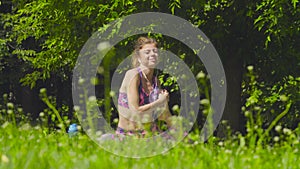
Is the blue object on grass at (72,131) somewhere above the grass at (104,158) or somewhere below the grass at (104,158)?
above

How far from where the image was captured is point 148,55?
21.9 feet

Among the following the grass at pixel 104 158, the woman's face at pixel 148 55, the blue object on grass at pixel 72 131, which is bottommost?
the grass at pixel 104 158

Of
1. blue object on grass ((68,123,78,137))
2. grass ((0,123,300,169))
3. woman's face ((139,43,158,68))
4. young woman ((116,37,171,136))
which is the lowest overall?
grass ((0,123,300,169))

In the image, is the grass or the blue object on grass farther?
the blue object on grass

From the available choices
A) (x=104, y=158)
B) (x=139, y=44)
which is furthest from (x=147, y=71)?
(x=104, y=158)

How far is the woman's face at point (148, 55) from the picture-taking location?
660 cm

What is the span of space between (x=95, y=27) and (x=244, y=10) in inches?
134

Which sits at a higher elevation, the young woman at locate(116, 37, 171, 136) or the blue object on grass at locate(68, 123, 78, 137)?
the young woman at locate(116, 37, 171, 136)

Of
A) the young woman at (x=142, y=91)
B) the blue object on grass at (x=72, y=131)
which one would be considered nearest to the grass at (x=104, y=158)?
the blue object on grass at (x=72, y=131)

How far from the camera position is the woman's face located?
6.60m

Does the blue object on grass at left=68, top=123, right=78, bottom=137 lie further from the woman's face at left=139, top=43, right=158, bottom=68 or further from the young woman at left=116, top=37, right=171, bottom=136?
the woman's face at left=139, top=43, right=158, bottom=68

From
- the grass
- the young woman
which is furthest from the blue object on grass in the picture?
the grass

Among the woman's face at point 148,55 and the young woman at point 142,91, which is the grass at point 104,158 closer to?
the young woman at point 142,91

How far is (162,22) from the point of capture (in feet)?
40.6
